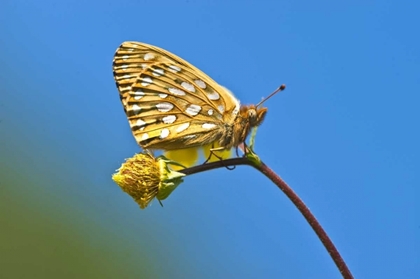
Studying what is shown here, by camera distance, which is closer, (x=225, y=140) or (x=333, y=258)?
(x=333, y=258)

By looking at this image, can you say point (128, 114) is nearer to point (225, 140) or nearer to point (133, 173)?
point (133, 173)

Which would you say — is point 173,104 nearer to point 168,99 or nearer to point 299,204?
point 168,99

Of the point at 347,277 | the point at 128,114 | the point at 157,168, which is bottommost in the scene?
the point at 347,277

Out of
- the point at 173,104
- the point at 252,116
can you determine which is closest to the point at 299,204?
the point at 252,116

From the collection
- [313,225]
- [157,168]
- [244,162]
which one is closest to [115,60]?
[157,168]

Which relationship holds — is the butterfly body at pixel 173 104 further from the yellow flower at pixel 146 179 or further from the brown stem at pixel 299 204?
the brown stem at pixel 299 204

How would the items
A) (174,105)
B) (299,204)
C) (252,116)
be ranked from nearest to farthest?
(299,204) < (252,116) < (174,105)

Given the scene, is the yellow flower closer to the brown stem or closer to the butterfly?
the butterfly
